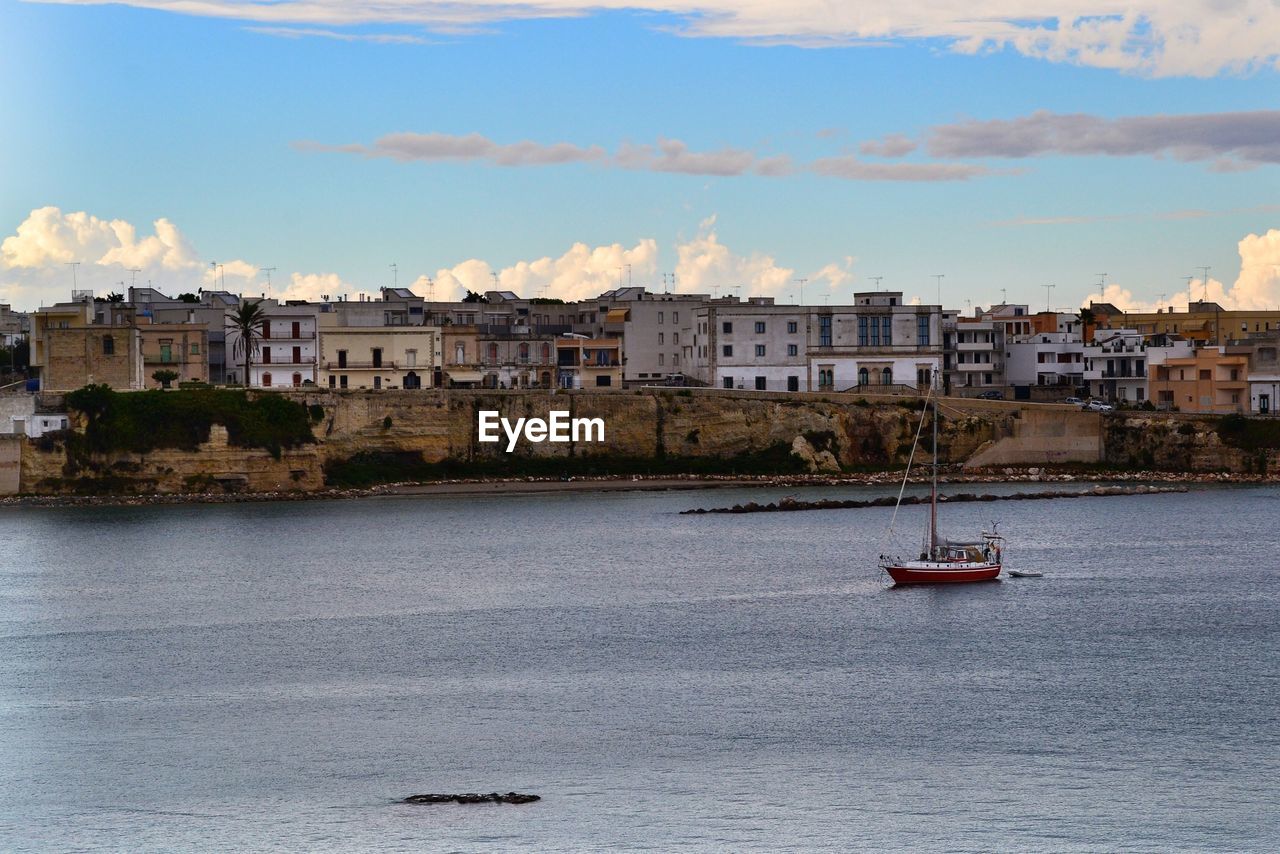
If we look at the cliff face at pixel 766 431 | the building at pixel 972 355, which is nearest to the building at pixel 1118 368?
the building at pixel 972 355

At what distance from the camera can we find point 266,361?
11144 cm

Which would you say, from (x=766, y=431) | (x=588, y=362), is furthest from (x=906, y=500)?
(x=588, y=362)

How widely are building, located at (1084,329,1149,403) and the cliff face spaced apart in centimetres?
1216

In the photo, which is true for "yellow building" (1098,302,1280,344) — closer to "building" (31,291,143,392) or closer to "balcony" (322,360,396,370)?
"balcony" (322,360,396,370)

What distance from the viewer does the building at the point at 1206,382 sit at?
114 m

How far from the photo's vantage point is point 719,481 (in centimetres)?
10806

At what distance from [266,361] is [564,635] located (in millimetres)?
61250

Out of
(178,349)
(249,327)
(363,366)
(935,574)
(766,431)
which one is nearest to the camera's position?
(935,574)

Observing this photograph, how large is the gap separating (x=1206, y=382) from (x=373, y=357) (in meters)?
53.5

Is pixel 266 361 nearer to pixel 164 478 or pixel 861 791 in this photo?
pixel 164 478

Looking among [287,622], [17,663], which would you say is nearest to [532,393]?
[287,622]

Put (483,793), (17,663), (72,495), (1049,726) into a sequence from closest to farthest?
(483,793) < (1049,726) < (17,663) < (72,495)

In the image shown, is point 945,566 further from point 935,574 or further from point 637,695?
point 637,695

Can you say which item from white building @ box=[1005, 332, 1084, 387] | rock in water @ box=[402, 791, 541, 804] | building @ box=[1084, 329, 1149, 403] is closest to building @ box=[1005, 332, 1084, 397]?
white building @ box=[1005, 332, 1084, 387]
